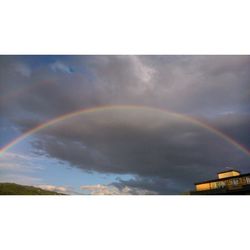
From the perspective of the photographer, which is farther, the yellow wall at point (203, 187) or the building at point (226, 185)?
the yellow wall at point (203, 187)

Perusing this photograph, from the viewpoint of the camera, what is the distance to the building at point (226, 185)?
22447 mm

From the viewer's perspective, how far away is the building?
22447mm

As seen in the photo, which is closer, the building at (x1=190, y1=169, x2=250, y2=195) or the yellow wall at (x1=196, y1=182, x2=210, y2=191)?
the building at (x1=190, y1=169, x2=250, y2=195)

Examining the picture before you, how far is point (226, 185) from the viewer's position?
2517cm

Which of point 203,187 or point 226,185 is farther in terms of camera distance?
point 203,187
